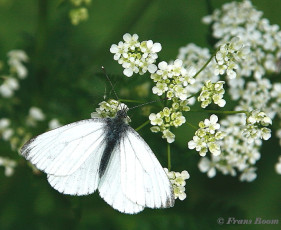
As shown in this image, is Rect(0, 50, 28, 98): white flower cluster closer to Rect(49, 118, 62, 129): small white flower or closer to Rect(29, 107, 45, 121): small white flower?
Rect(29, 107, 45, 121): small white flower

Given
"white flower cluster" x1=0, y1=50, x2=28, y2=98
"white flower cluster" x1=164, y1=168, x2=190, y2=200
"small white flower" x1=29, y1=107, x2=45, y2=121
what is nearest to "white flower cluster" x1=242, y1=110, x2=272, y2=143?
"white flower cluster" x1=164, y1=168, x2=190, y2=200

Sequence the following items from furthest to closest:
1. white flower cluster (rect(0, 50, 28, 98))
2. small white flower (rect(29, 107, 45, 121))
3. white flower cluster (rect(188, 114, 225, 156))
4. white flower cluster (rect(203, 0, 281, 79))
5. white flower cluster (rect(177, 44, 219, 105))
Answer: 1. white flower cluster (rect(0, 50, 28, 98))
2. small white flower (rect(29, 107, 45, 121))
3. white flower cluster (rect(203, 0, 281, 79))
4. white flower cluster (rect(177, 44, 219, 105))
5. white flower cluster (rect(188, 114, 225, 156))

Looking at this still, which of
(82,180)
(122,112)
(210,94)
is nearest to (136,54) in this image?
(122,112)

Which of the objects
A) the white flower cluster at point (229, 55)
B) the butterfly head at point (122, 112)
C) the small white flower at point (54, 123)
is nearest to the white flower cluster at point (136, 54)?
the butterfly head at point (122, 112)

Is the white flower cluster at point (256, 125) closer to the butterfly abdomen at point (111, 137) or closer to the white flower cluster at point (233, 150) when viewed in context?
the white flower cluster at point (233, 150)

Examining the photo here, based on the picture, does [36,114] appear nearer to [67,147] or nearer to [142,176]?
[67,147]

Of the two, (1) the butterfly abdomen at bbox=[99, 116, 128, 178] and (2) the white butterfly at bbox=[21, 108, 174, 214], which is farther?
(1) the butterfly abdomen at bbox=[99, 116, 128, 178]
